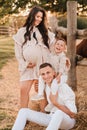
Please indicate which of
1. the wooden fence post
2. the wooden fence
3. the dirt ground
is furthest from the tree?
the wooden fence

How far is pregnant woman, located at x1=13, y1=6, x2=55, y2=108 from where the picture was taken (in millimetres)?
4398

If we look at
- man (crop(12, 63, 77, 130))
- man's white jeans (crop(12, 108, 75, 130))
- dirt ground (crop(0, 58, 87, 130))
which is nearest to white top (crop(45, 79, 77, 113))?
man (crop(12, 63, 77, 130))

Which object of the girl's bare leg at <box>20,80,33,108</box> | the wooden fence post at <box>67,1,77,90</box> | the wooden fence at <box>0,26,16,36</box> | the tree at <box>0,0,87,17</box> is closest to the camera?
the girl's bare leg at <box>20,80,33,108</box>

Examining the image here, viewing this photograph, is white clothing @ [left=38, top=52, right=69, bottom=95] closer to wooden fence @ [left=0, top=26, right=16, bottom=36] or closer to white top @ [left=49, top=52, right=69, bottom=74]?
white top @ [left=49, top=52, right=69, bottom=74]

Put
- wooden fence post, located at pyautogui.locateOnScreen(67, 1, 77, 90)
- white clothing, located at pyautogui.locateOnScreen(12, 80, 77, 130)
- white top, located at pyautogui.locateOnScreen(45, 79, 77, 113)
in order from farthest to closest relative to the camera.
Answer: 1. wooden fence post, located at pyautogui.locateOnScreen(67, 1, 77, 90)
2. white top, located at pyautogui.locateOnScreen(45, 79, 77, 113)
3. white clothing, located at pyautogui.locateOnScreen(12, 80, 77, 130)

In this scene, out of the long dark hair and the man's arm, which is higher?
the long dark hair

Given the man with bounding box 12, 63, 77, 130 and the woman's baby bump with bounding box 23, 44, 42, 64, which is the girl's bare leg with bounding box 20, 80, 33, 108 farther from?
the man with bounding box 12, 63, 77, 130

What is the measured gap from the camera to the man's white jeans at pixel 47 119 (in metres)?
3.85

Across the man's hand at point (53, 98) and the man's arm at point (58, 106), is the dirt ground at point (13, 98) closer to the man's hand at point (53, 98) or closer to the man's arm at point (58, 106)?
the man's arm at point (58, 106)

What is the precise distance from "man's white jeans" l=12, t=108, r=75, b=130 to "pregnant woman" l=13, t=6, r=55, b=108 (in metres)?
0.57

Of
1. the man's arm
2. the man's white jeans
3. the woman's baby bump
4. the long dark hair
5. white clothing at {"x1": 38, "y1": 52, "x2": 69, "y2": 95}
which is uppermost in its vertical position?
the long dark hair

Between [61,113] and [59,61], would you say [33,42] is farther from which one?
[61,113]

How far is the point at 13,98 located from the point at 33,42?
2.41 metres

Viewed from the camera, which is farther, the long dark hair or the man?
the long dark hair
